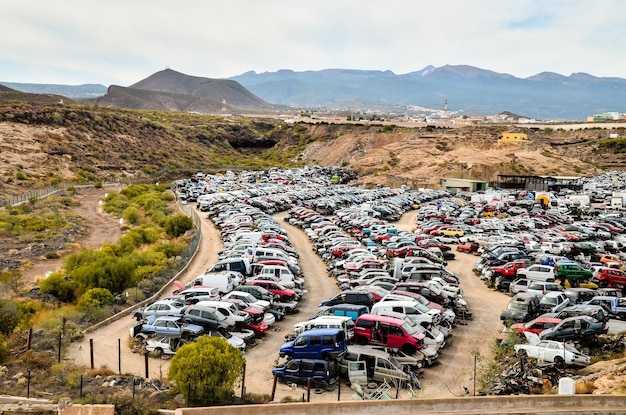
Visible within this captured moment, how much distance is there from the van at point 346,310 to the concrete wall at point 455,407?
26.2ft

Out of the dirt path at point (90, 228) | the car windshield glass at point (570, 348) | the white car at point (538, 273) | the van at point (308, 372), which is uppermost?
the car windshield glass at point (570, 348)

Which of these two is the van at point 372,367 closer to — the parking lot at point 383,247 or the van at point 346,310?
the parking lot at point 383,247

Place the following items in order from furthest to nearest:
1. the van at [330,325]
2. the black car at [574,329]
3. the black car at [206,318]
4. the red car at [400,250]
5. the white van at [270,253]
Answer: the red car at [400,250] < the white van at [270,253] < the black car at [206,318] < the van at [330,325] < the black car at [574,329]

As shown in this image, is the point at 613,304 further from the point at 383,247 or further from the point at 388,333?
the point at 383,247

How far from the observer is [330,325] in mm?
A: 18734

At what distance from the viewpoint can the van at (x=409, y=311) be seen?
797 inches

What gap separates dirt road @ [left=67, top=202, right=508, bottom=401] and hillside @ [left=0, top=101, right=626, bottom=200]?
164 ft

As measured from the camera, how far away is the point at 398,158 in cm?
9175

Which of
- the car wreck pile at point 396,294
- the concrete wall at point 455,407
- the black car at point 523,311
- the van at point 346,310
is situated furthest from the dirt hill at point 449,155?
the concrete wall at point 455,407

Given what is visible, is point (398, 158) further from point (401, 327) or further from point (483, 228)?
point (401, 327)

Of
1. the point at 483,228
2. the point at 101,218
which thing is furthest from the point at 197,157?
the point at 483,228

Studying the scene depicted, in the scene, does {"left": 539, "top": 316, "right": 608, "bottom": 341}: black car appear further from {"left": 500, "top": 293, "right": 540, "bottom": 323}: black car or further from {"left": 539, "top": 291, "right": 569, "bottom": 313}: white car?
{"left": 500, "top": 293, "right": 540, "bottom": 323}: black car

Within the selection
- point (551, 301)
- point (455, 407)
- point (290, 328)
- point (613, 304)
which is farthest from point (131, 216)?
point (455, 407)

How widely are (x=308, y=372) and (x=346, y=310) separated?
5001 millimetres
